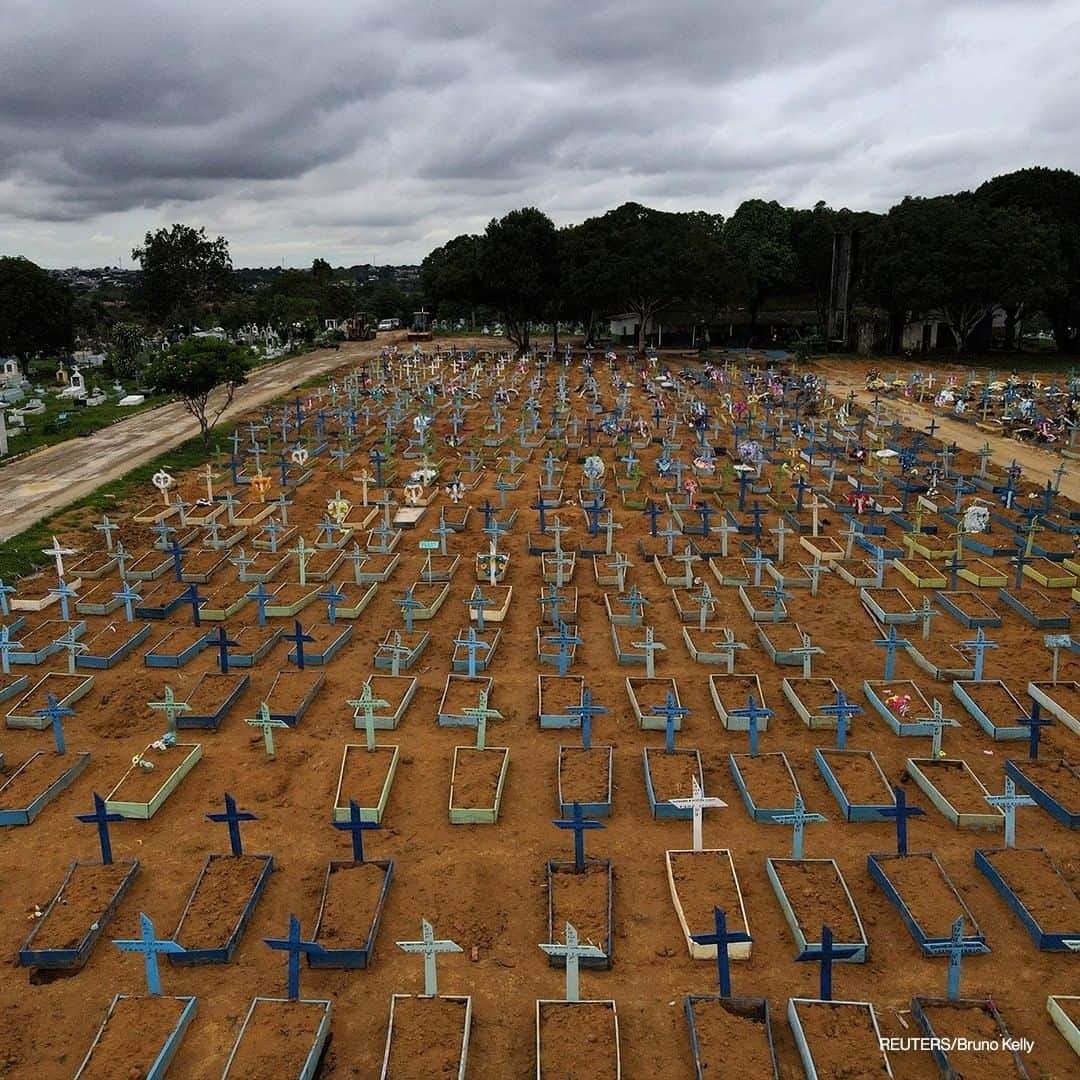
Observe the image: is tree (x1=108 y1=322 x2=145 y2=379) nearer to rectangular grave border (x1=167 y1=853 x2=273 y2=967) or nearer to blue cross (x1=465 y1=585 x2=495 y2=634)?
blue cross (x1=465 y1=585 x2=495 y2=634)

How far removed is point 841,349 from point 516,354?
24.4m

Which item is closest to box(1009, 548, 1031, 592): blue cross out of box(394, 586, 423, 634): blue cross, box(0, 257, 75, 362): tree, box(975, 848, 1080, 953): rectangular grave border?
box(975, 848, 1080, 953): rectangular grave border

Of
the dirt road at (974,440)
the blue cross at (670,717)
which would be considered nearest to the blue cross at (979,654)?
the blue cross at (670,717)

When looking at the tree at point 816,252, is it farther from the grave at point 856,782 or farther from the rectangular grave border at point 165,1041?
the rectangular grave border at point 165,1041

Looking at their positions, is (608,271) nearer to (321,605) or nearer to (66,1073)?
(321,605)

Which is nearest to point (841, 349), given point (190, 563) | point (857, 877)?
point (190, 563)

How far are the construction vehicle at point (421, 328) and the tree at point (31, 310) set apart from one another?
30354mm

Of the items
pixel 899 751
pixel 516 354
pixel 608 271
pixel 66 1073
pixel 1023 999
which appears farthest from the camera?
pixel 516 354

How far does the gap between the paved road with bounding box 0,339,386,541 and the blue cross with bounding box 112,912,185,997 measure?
19.4m

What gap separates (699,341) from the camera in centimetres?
7569

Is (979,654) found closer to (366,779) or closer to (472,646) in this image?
(472,646)

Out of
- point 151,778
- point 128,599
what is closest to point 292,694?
point 151,778

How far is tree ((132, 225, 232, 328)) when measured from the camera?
3652 inches

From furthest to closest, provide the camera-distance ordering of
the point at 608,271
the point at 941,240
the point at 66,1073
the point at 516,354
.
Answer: the point at 516,354 → the point at 608,271 → the point at 941,240 → the point at 66,1073
